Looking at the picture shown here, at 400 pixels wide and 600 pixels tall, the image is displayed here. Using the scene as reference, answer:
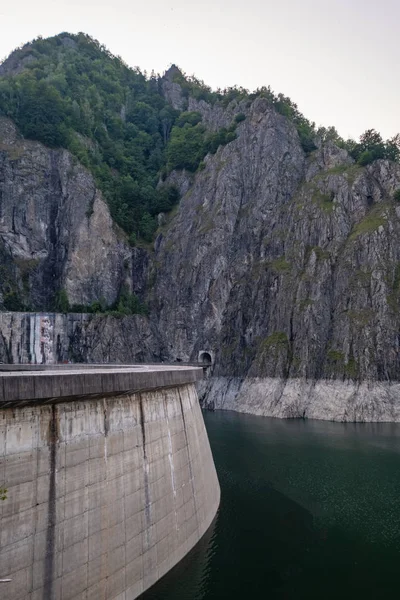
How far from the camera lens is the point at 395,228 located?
8569cm

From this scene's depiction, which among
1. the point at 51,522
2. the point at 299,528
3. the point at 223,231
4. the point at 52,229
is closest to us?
the point at 51,522

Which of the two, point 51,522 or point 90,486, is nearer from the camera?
point 51,522

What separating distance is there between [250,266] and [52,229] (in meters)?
42.4

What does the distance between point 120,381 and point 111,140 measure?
121338 mm

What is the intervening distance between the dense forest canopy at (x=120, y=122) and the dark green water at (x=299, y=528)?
7101cm

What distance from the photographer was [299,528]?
29016 mm

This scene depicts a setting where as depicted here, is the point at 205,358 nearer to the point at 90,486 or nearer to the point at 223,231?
the point at 223,231

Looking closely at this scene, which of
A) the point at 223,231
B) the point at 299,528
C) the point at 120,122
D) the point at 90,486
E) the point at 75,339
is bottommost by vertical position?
the point at 299,528

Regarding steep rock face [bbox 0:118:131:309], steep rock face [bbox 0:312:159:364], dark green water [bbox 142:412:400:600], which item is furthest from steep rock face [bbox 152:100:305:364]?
dark green water [bbox 142:412:400:600]

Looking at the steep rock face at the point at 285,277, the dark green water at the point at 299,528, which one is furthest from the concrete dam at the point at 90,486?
the steep rock face at the point at 285,277

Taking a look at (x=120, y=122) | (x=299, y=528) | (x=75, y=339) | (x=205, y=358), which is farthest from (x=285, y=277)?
(x=120, y=122)

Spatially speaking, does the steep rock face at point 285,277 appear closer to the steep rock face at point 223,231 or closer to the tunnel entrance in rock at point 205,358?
the steep rock face at point 223,231

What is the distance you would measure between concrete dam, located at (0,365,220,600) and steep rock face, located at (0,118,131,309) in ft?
256

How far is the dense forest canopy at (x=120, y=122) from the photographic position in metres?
109
